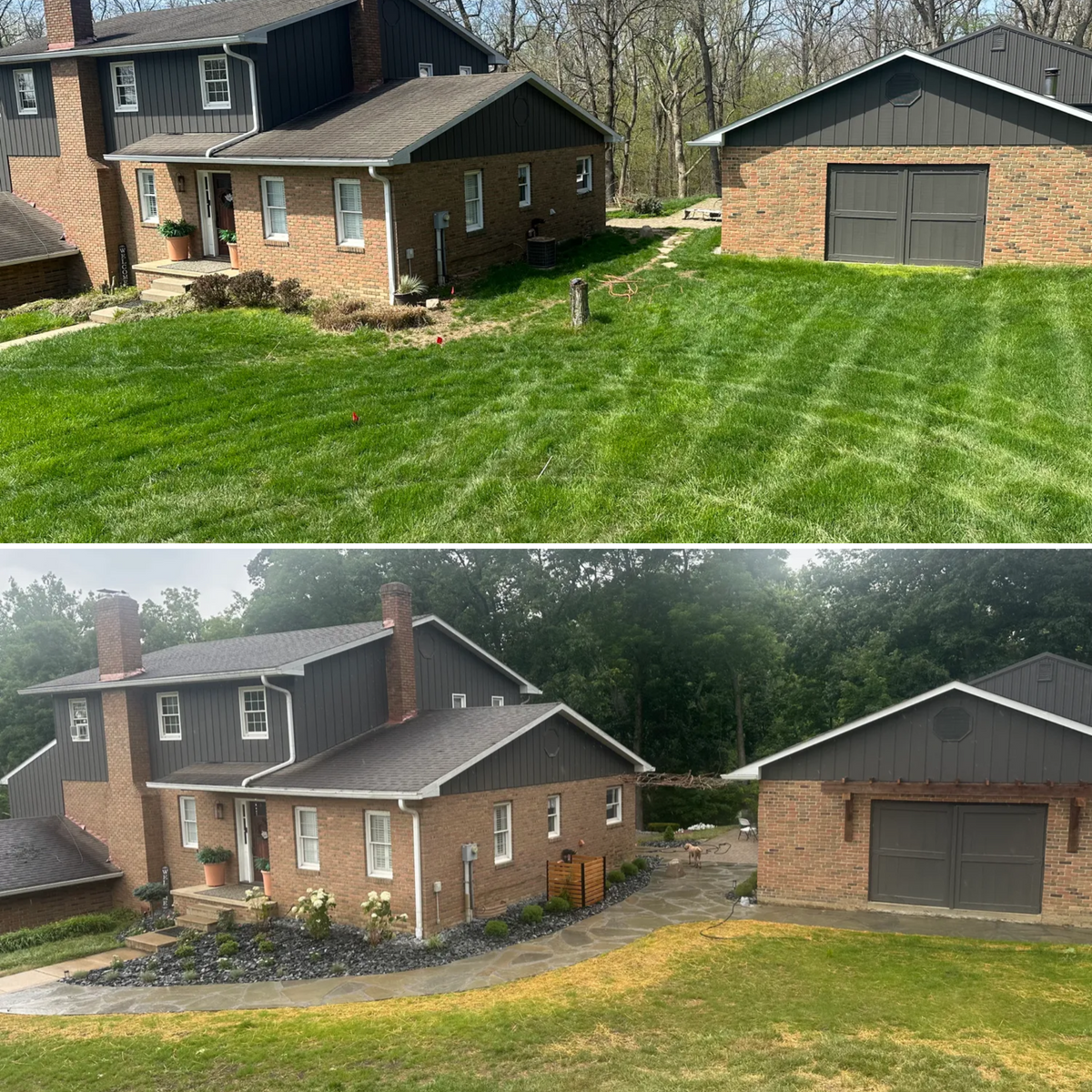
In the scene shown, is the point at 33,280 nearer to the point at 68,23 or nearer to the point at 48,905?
the point at 68,23

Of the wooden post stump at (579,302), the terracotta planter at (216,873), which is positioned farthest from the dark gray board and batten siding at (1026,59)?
the terracotta planter at (216,873)

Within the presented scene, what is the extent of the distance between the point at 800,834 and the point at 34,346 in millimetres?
17006

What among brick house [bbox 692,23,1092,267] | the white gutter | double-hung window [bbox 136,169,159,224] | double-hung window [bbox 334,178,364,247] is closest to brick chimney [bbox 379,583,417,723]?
double-hung window [bbox 334,178,364,247]

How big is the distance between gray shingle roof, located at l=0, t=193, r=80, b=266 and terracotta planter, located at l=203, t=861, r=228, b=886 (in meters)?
16.5

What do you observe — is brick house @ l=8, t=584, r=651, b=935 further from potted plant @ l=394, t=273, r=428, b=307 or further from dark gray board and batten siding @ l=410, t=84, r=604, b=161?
dark gray board and batten siding @ l=410, t=84, r=604, b=161

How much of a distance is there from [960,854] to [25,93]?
29.5 m

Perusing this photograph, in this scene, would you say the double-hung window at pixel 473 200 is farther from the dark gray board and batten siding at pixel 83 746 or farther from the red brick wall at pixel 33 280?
the dark gray board and batten siding at pixel 83 746

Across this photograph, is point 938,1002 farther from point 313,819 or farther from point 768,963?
point 313,819

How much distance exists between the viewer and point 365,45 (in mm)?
28656

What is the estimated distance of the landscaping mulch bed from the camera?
48.3 ft

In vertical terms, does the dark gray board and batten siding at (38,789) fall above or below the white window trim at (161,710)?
below

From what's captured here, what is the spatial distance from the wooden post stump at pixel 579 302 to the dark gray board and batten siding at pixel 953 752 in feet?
30.5

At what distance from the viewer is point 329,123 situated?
25922 mm

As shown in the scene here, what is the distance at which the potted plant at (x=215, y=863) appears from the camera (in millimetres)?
18859
